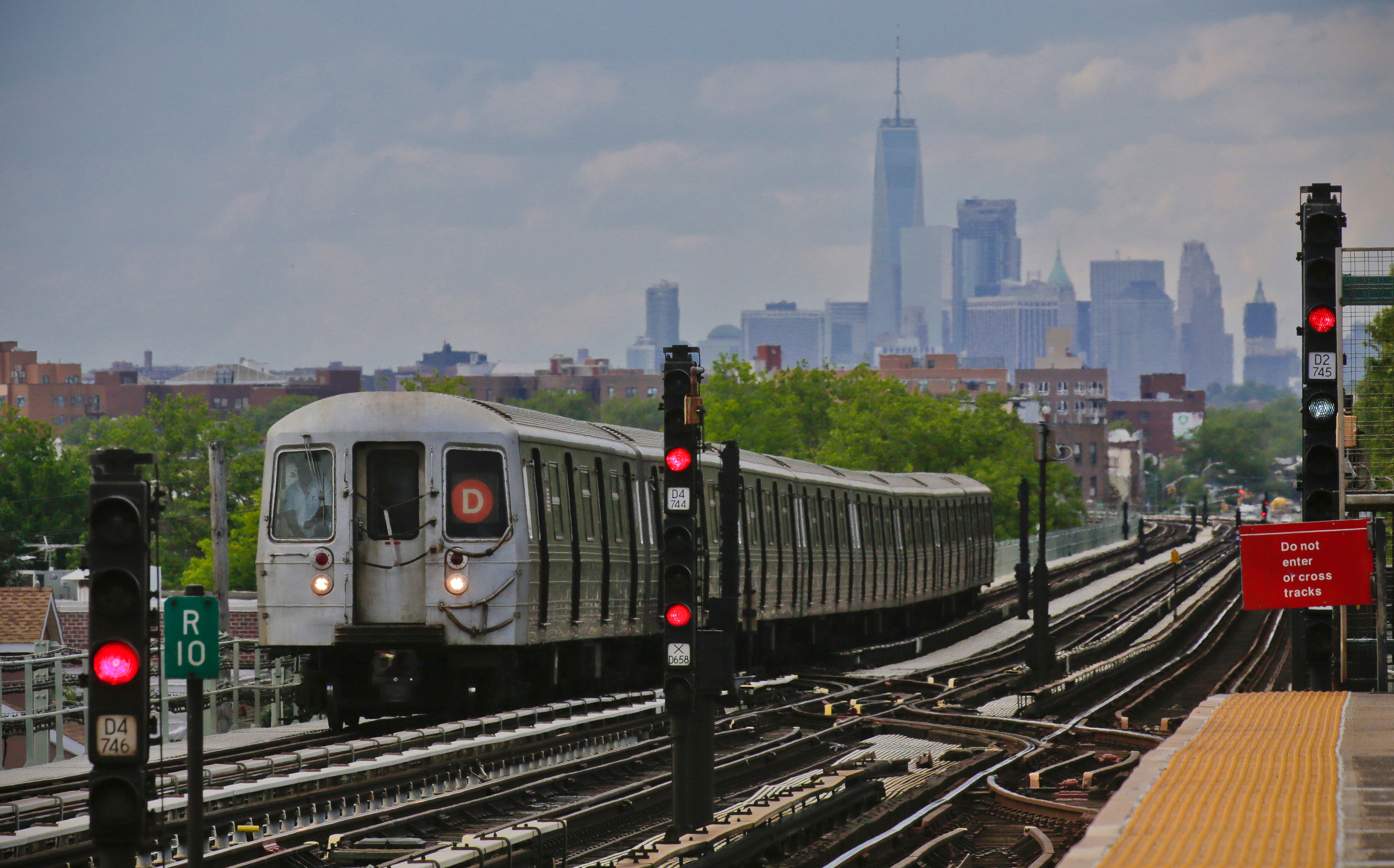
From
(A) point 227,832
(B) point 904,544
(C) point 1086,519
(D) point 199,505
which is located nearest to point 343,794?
(A) point 227,832

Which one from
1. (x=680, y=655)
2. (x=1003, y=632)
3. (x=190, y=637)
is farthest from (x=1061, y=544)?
(x=190, y=637)

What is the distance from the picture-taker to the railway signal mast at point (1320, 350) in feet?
53.1

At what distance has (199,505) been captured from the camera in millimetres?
95438

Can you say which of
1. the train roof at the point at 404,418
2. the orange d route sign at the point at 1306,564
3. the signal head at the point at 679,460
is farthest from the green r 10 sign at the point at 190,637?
the orange d route sign at the point at 1306,564

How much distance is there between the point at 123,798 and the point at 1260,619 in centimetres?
4884

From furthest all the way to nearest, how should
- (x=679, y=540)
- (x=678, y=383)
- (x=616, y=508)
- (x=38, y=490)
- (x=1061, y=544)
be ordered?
(x=38, y=490), (x=1061, y=544), (x=616, y=508), (x=678, y=383), (x=679, y=540)

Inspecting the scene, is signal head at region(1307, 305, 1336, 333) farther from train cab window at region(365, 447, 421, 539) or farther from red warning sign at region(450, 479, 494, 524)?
train cab window at region(365, 447, 421, 539)

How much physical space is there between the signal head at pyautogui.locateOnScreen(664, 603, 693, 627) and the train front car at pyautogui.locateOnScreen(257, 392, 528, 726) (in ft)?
19.1

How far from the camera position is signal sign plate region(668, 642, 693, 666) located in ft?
43.8

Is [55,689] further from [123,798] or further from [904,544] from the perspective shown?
[904,544]

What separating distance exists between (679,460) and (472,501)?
6127 millimetres

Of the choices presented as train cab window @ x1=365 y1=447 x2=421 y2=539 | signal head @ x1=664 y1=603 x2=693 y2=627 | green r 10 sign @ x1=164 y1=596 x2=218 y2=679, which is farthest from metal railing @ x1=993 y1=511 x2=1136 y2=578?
green r 10 sign @ x1=164 y1=596 x2=218 y2=679

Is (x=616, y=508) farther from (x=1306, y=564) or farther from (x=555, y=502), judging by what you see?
(x=1306, y=564)

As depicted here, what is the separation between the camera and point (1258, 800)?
9438 mm
